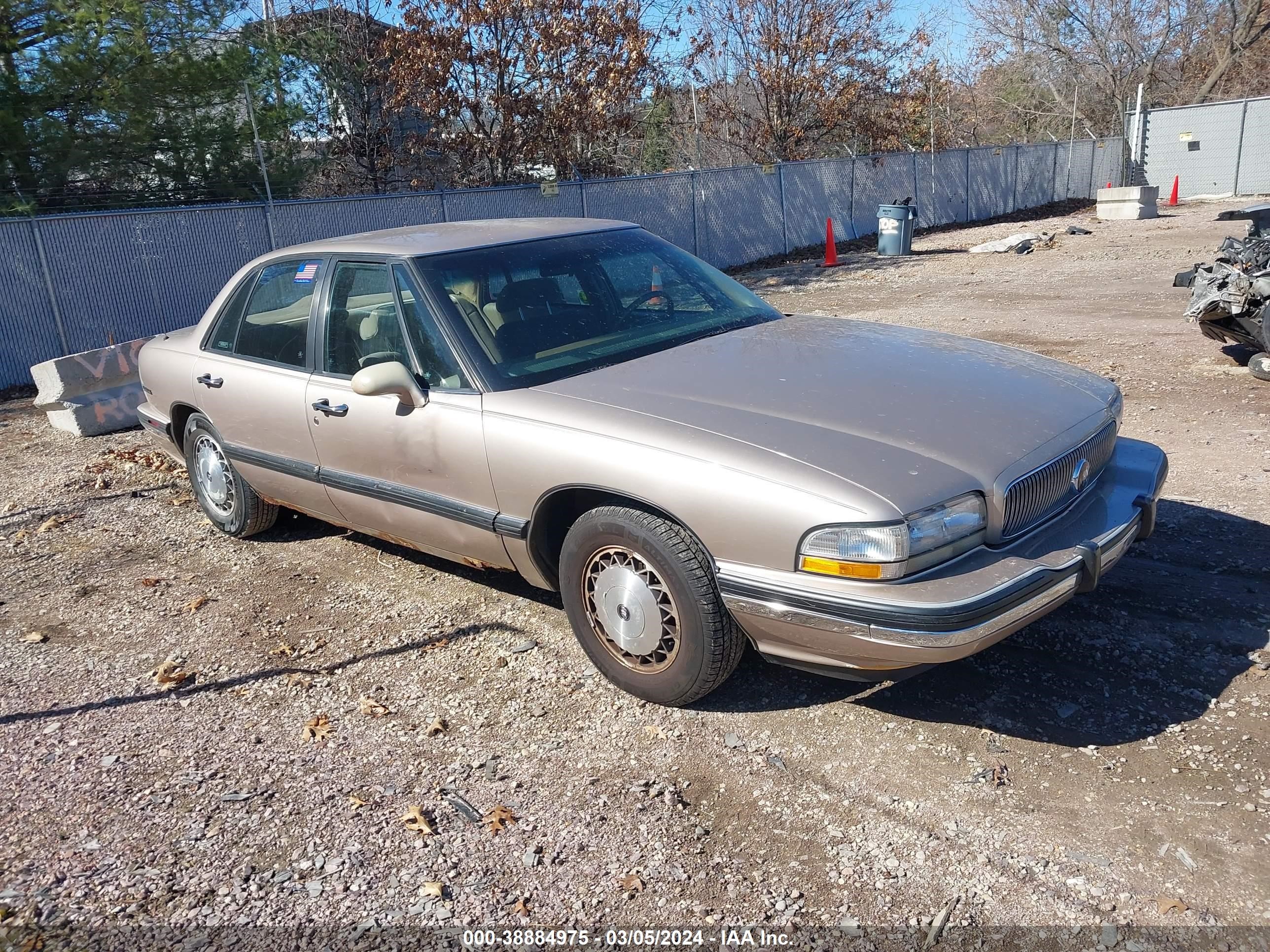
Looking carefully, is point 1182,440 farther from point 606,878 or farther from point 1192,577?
point 606,878

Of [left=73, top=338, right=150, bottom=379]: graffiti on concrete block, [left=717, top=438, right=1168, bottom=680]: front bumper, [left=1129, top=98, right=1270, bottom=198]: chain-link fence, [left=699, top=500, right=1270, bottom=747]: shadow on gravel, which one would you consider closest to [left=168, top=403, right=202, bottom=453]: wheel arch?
[left=73, top=338, right=150, bottom=379]: graffiti on concrete block

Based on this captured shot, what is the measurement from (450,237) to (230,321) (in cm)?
146

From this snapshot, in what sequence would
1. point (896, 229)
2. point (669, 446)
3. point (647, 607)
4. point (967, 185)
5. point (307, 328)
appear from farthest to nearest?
point (967, 185), point (896, 229), point (307, 328), point (647, 607), point (669, 446)

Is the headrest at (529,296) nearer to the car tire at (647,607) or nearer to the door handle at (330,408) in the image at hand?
the door handle at (330,408)

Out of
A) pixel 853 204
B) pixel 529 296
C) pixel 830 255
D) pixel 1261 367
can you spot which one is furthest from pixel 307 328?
pixel 853 204

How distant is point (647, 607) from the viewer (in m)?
3.49

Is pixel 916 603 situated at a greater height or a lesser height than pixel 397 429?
lesser

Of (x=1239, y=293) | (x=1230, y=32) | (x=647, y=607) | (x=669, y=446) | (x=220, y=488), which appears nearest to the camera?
(x=669, y=446)

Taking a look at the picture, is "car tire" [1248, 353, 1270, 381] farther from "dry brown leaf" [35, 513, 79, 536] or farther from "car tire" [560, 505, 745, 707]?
"dry brown leaf" [35, 513, 79, 536]

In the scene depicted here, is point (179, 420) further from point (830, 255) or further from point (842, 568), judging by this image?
point (830, 255)

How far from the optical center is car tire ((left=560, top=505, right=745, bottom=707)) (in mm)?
3318

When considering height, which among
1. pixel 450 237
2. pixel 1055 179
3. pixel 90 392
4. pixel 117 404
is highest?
pixel 450 237

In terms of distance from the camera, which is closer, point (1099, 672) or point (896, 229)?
point (1099, 672)

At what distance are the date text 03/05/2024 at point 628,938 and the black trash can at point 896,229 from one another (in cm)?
1817
